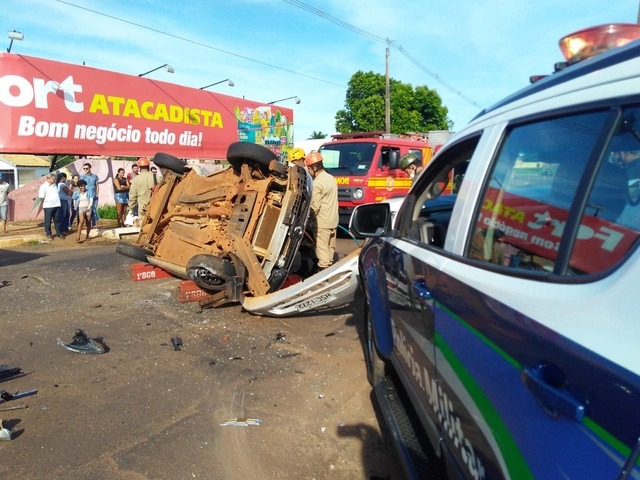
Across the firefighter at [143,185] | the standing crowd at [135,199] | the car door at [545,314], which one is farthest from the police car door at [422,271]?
the firefighter at [143,185]

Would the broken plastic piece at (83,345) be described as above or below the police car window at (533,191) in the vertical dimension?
below

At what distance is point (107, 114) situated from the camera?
14.9 meters

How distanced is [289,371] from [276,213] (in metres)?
2.13

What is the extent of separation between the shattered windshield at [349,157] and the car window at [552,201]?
917cm

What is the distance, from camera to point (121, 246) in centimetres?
682

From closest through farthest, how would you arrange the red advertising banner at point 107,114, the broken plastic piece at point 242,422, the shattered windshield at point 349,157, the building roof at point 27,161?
the broken plastic piece at point 242,422 → the shattered windshield at point 349,157 → the red advertising banner at point 107,114 → the building roof at point 27,161

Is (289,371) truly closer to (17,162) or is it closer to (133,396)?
(133,396)

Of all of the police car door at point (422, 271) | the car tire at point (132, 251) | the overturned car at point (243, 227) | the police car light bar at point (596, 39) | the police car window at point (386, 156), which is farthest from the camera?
the police car window at point (386, 156)

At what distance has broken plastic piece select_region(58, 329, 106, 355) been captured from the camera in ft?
14.6

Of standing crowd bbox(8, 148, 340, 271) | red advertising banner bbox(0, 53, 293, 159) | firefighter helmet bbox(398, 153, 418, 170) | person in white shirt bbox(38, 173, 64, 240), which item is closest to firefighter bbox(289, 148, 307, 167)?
standing crowd bbox(8, 148, 340, 271)

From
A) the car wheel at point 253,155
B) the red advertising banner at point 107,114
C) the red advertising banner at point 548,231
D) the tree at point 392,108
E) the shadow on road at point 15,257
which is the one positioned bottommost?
the shadow on road at point 15,257

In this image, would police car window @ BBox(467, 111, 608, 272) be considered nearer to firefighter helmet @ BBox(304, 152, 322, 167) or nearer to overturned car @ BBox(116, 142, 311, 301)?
overturned car @ BBox(116, 142, 311, 301)

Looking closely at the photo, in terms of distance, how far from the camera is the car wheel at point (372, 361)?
137 inches

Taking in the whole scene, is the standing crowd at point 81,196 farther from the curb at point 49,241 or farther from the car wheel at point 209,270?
the car wheel at point 209,270
